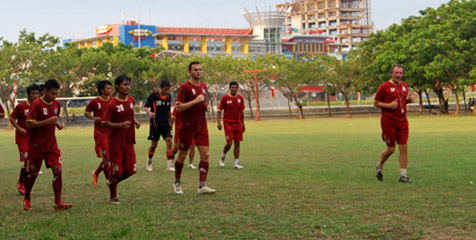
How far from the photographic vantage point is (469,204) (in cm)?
852

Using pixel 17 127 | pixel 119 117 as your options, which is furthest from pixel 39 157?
pixel 17 127

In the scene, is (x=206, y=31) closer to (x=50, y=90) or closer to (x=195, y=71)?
(x=195, y=71)

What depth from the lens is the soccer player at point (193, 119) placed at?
33.2ft

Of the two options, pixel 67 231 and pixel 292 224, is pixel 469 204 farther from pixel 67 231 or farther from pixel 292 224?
pixel 67 231

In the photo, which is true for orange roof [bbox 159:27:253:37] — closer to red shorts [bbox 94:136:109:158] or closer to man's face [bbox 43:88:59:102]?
red shorts [bbox 94:136:109:158]

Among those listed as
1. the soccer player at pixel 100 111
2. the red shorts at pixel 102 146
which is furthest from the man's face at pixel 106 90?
the red shorts at pixel 102 146

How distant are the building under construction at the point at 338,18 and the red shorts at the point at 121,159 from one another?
567ft

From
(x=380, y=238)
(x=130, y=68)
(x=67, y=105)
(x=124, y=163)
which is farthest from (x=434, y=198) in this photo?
(x=130, y=68)

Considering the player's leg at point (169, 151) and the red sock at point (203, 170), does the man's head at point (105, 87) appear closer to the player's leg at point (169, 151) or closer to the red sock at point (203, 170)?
the red sock at point (203, 170)

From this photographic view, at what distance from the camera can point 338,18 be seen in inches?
7215

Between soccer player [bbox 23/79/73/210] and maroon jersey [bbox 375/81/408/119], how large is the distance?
5.71m

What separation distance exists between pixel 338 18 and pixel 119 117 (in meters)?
179

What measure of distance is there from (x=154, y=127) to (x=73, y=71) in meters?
51.4

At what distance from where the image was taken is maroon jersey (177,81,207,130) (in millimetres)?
10141
